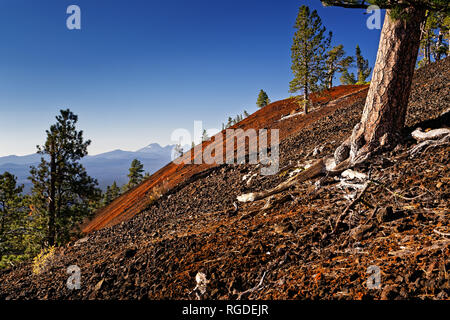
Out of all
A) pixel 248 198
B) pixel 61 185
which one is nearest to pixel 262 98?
pixel 61 185

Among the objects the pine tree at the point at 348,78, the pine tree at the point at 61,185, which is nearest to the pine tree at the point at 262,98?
the pine tree at the point at 348,78

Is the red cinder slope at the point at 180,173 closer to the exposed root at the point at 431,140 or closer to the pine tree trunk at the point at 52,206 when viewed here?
the pine tree trunk at the point at 52,206

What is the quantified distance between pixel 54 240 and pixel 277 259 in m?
14.9

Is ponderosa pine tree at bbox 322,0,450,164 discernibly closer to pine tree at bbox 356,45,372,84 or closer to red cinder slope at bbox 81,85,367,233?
red cinder slope at bbox 81,85,367,233

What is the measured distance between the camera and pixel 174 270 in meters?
3.19

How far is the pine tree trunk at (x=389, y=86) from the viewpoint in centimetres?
404

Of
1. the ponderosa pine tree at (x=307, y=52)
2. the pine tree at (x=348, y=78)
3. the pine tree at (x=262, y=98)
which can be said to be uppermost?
the pine tree at (x=348, y=78)

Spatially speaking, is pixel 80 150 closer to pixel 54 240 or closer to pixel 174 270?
pixel 54 240

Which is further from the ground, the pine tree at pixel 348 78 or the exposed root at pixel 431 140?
the pine tree at pixel 348 78

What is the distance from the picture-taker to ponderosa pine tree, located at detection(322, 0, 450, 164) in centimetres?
403

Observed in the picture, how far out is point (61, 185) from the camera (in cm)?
1331

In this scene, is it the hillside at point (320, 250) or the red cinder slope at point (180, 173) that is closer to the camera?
the hillside at point (320, 250)
